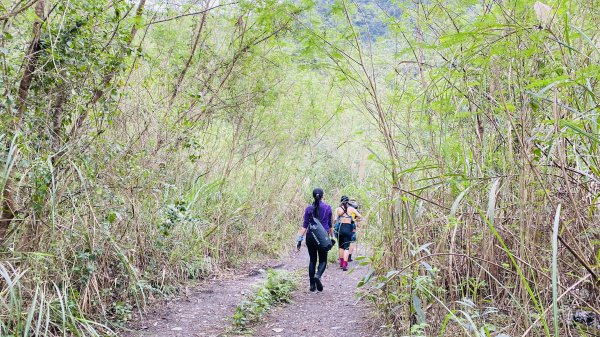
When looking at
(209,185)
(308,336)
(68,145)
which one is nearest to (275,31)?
(209,185)

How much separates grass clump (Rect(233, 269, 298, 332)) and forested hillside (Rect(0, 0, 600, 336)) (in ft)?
3.42

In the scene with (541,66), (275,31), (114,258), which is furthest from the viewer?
(275,31)

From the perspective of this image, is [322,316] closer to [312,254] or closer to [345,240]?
[312,254]

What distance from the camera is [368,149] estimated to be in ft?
12.4

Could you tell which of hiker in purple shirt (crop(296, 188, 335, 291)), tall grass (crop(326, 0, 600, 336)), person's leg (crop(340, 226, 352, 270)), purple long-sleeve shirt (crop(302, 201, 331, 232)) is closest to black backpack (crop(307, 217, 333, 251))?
hiker in purple shirt (crop(296, 188, 335, 291))

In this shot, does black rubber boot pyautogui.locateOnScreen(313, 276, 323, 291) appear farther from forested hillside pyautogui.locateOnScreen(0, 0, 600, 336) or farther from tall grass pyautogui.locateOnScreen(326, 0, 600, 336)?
tall grass pyautogui.locateOnScreen(326, 0, 600, 336)

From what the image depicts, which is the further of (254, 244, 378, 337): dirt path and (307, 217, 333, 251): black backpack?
(307, 217, 333, 251): black backpack

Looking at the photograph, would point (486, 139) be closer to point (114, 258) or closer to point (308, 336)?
point (308, 336)

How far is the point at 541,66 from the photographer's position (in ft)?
9.98

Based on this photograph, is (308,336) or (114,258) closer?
(308,336)

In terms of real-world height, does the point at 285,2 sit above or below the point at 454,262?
above

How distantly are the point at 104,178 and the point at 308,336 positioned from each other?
2.36 m

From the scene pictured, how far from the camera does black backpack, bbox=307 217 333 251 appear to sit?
6254 mm

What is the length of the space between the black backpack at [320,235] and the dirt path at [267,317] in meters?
0.65
